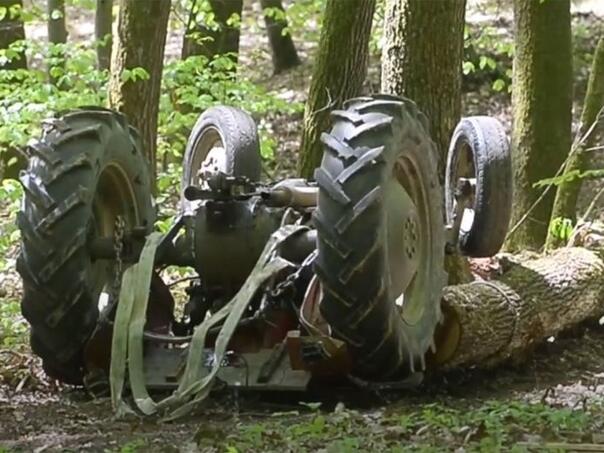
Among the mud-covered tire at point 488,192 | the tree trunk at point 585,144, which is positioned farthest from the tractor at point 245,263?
the tree trunk at point 585,144

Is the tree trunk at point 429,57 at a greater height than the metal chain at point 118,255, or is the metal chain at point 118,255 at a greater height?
the tree trunk at point 429,57

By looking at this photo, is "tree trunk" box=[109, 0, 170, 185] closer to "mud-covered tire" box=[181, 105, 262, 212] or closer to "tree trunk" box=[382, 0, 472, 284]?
"mud-covered tire" box=[181, 105, 262, 212]

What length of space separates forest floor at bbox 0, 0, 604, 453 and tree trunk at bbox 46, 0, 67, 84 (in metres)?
4.08

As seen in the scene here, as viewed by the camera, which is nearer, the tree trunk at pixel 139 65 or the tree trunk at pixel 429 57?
the tree trunk at pixel 429 57

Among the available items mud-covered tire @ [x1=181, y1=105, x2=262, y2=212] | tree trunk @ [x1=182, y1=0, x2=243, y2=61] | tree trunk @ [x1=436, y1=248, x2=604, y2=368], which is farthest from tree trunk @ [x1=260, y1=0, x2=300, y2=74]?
mud-covered tire @ [x1=181, y1=105, x2=262, y2=212]

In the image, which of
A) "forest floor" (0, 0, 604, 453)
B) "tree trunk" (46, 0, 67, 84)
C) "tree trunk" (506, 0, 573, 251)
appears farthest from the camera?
"tree trunk" (46, 0, 67, 84)

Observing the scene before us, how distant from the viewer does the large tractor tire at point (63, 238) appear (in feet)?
21.0

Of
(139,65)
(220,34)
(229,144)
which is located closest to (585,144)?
(139,65)

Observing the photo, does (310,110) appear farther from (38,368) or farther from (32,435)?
(32,435)

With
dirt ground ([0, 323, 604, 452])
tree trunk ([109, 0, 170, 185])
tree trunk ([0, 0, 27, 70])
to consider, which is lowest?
dirt ground ([0, 323, 604, 452])

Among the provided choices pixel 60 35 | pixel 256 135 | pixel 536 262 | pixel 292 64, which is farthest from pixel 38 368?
pixel 292 64

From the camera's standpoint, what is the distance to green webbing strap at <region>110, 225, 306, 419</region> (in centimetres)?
580

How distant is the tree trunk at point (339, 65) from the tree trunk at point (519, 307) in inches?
97.8

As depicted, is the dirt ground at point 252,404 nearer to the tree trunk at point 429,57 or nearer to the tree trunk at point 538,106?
the tree trunk at point 429,57
